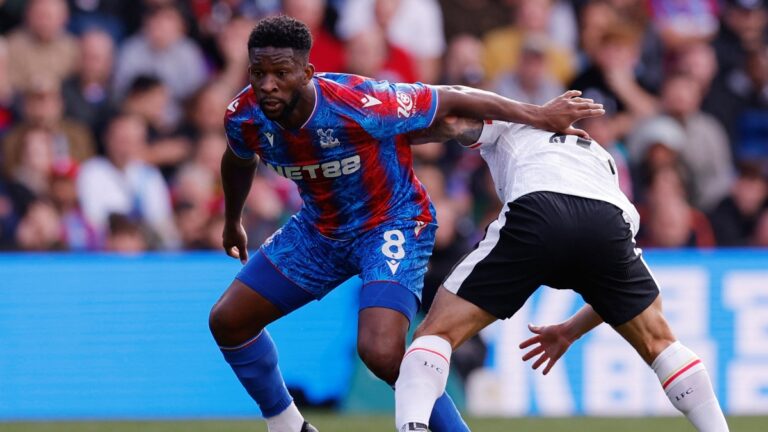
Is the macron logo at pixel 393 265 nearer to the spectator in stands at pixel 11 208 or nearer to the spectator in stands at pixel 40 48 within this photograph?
the spectator in stands at pixel 11 208

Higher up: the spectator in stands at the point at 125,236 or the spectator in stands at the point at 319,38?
the spectator in stands at the point at 319,38

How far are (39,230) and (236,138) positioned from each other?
183 inches

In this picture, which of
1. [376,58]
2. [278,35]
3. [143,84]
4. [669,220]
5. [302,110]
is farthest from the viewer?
[376,58]

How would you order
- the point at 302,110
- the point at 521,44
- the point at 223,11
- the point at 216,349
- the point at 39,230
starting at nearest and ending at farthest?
1. the point at 302,110
2. the point at 216,349
3. the point at 39,230
4. the point at 223,11
5. the point at 521,44

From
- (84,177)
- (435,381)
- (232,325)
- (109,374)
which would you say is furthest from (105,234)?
(435,381)

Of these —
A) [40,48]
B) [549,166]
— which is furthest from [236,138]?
[40,48]

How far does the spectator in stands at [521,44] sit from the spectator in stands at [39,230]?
4.11 m

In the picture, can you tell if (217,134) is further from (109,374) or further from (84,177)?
(109,374)

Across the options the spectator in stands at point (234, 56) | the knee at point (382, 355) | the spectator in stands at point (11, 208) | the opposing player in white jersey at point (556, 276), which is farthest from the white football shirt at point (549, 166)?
the spectator in stands at point (234, 56)

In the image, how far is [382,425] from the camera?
30.1ft

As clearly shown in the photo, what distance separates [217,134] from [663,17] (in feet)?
14.9

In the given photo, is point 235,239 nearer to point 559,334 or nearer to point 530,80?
point 559,334


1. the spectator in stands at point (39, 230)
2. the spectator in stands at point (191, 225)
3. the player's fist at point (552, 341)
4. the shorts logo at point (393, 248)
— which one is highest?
the shorts logo at point (393, 248)

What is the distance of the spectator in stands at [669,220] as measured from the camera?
1140 cm
